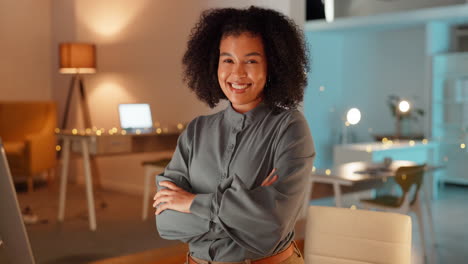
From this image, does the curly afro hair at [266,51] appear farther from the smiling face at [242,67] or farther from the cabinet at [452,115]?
the cabinet at [452,115]

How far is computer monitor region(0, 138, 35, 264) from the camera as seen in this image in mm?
987

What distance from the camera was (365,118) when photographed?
4.09 metres

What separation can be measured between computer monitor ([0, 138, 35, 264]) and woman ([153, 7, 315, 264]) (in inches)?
18.3

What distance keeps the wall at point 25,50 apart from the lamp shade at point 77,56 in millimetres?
1111

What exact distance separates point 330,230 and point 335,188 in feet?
7.22

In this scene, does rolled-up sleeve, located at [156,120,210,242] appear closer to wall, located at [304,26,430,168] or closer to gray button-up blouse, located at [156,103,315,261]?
gray button-up blouse, located at [156,103,315,261]

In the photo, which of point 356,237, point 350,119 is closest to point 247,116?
point 356,237

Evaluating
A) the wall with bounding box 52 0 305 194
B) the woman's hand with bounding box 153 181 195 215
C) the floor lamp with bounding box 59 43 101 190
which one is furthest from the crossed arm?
the floor lamp with bounding box 59 43 101 190

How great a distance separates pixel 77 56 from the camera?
6.38m

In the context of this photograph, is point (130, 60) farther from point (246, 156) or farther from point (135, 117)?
point (246, 156)

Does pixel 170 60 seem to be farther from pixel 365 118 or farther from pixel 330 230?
pixel 330 230

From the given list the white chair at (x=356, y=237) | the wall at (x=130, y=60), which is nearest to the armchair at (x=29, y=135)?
the wall at (x=130, y=60)

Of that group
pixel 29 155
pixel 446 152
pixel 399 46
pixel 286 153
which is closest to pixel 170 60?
pixel 29 155

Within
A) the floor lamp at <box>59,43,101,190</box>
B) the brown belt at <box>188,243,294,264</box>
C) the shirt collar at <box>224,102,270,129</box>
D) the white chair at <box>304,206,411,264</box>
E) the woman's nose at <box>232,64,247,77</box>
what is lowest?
the white chair at <box>304,206,411,264</box>
